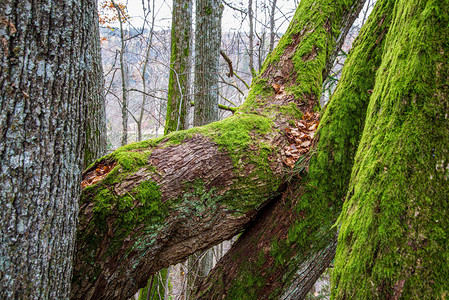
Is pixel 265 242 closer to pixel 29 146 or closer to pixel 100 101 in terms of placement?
pixel 29 146

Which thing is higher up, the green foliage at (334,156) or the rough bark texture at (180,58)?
the rough bark texture at (180,58)

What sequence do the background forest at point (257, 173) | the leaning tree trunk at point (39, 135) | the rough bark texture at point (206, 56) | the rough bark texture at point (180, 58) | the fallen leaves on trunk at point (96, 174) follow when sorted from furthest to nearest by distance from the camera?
the rough bark texture at point (180, 58) → the rough bark texture at point (206, 56) → the fallen leaves on trunk at point (96, 174) → the leaning tree trunk at point (39, 135) → the background forest at point (257, 173)

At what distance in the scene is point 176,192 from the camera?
91.1 inches

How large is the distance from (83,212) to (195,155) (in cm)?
99

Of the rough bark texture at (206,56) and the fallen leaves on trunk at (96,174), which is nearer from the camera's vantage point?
the fallen leaves on trunk at (96,174)

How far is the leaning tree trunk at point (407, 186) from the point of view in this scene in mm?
1068

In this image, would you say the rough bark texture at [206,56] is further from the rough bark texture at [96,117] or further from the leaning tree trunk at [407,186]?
the leaning tree trunk at [407,186]

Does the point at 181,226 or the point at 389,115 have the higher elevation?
the point at 389,115

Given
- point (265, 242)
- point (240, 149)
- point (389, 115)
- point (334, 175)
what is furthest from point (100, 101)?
point (389, 115)

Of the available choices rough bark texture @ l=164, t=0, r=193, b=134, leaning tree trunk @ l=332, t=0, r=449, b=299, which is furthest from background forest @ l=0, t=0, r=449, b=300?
rough bark texture @ l=164, t=0, r=193, b=134

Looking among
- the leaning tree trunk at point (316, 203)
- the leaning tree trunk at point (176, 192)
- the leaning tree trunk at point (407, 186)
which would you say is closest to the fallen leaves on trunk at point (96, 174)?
the leaning tree trunk at point (176, 192)

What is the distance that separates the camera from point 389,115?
1.41m

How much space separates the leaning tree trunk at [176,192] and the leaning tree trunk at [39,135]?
32cm

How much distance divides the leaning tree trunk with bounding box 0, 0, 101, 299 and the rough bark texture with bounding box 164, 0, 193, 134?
3537 mm
